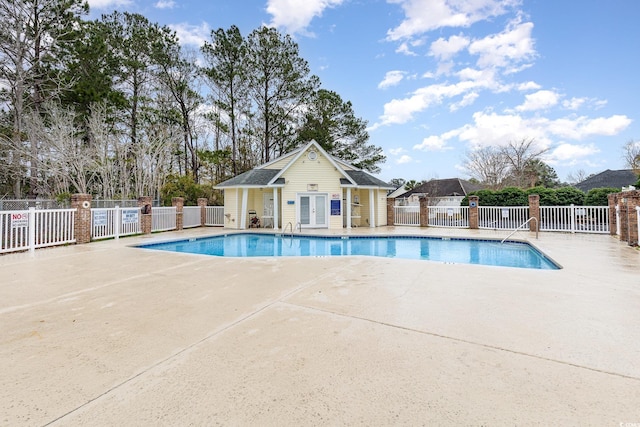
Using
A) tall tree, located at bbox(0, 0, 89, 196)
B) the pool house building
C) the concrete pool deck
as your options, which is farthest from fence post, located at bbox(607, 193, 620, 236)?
tall tree, located at bbox(0, 0, 89, 196)

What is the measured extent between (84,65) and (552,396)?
77.6 feet

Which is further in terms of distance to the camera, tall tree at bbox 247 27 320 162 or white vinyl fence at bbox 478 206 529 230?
tall tree at bbox 247 27 320 162

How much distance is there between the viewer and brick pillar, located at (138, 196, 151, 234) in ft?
43.8

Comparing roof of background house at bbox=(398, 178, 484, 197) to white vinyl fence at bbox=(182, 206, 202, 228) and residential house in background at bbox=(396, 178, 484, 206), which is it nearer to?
residential house in background at bbox=(396, 178, 484, 206)

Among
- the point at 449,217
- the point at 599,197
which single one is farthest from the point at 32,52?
the point at 599,197

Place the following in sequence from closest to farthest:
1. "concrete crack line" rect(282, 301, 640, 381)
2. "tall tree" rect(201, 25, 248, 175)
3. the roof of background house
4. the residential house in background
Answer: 1. "concrete crack line" rect(282, 301, 640, 381)
2. "tall tree" rect(201, 25, 248, 175)
3. the residential house in background
4. the roof of background house

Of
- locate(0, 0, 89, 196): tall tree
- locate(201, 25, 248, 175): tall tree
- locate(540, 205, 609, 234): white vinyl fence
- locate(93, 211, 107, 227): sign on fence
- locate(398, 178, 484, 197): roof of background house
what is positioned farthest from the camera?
locate(398, 178, 484, 197): roof of background house

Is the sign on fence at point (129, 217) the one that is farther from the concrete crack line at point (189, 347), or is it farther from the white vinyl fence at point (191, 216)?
the concrete crack line at point (189, 347)

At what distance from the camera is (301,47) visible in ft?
76.1

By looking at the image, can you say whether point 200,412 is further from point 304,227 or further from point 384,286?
point 304,227

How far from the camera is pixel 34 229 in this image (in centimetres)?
862

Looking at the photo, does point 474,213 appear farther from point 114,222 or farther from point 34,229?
point 34,229

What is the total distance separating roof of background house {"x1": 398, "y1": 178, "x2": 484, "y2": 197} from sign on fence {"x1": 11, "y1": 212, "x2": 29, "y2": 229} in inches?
1167

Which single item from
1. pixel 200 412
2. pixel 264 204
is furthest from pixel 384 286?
pixel 264 204
